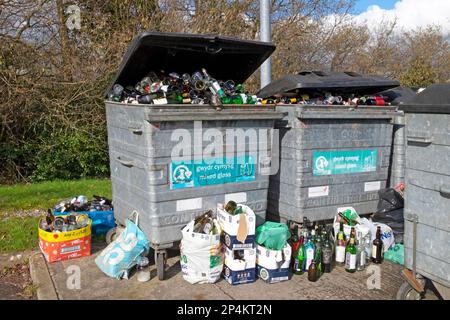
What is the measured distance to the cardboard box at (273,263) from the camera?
11.6 ft

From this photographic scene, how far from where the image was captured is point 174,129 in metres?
3.61

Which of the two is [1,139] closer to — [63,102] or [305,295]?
[63,102]

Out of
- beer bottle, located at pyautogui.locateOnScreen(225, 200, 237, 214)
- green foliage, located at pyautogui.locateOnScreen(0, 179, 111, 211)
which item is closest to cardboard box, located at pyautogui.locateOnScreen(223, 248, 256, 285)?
beer bottle, located at pyautogui.locateOnScreen(225, 200, 237, 214)

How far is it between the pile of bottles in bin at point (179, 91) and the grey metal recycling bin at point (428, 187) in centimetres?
165

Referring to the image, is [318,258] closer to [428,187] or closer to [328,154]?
[328,154]

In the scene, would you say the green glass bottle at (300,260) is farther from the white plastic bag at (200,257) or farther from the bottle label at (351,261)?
the white plastic bag at (200,257)

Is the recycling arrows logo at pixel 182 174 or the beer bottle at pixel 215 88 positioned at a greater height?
the beer bottle at pixel 215 88

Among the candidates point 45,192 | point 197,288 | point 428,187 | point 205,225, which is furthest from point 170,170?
point 45,192

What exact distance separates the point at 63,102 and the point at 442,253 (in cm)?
661

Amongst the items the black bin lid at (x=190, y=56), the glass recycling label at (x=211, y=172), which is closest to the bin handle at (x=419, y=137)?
the glass recycling label at (x=211, y=172)

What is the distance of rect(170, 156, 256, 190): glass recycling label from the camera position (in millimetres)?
3641

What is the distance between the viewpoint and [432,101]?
2844mm

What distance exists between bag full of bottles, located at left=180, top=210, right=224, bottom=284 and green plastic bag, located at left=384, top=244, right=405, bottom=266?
1677 mm

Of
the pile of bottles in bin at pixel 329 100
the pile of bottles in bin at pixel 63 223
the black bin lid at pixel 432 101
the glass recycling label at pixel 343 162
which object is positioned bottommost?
the pile of bottles in bin at pixel 63 223
